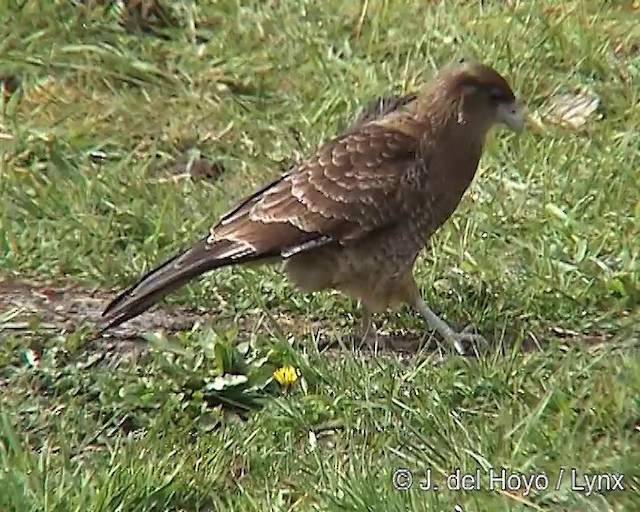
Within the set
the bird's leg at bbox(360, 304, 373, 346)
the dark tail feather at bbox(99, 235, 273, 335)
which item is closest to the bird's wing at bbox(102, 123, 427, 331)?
the dark tail feather at bbox(99, 235, 273, 335)

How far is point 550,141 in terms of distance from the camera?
643 centimetres

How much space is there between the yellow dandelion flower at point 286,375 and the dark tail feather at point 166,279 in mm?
490

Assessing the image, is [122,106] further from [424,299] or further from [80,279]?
[424,299]

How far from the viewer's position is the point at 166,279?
4.95 meters

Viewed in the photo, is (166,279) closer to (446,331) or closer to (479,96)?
(446,331)

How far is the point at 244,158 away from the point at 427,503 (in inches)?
119

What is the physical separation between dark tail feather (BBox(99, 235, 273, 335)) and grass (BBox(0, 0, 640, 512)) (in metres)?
0.14

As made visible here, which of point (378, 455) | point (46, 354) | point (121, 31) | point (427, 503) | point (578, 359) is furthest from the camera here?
point (121, 31)

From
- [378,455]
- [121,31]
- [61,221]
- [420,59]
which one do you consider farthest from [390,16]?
[378,455]

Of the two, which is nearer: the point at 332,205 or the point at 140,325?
the point at 332,205
